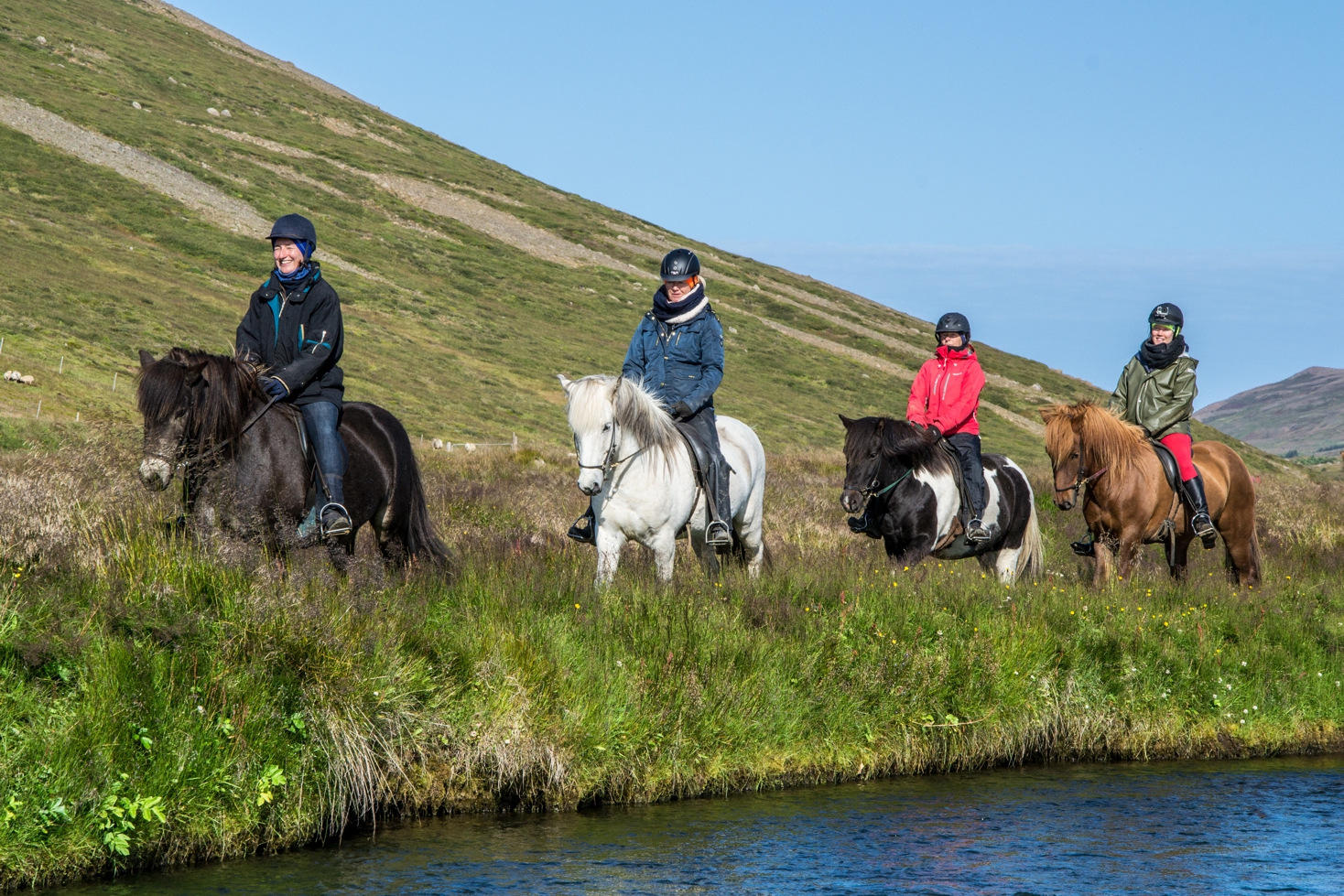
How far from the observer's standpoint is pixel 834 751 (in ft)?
27.7

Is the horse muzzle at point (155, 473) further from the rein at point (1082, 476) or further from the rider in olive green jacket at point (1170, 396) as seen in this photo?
the rider in olive green jacket at point (1170, 396)

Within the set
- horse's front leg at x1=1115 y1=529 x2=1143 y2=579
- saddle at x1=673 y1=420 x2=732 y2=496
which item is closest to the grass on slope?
saddle at x1=673 y1=420 x2=732 y2=496

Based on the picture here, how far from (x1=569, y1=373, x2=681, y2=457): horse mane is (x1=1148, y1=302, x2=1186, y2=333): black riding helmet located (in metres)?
5.77

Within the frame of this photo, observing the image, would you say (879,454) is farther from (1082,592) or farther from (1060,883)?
(1060,883)

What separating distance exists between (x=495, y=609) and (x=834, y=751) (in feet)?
8.26

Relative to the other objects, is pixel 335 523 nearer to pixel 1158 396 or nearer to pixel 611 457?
pixel 611 457

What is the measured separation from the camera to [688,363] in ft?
36.4

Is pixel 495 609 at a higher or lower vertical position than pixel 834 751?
higher

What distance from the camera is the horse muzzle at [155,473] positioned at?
800 centimetres

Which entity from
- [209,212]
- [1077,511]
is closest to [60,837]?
[1077,511]

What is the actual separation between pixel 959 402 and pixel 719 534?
307 centimetres

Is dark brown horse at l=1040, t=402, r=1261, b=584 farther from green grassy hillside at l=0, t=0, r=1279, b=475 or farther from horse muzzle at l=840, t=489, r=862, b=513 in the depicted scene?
green grassy hillside at l=0, t=0, r=1279, b=475

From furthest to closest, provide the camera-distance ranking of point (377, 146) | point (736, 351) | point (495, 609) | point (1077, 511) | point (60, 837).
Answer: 1. point (377, 146)
2. point (736, 351)
3. point (1077, 511)
4. point (495, 609)
5. point (60, 837)

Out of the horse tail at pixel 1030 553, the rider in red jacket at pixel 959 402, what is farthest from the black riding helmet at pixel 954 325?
the horse tail at pixel 1030 553
